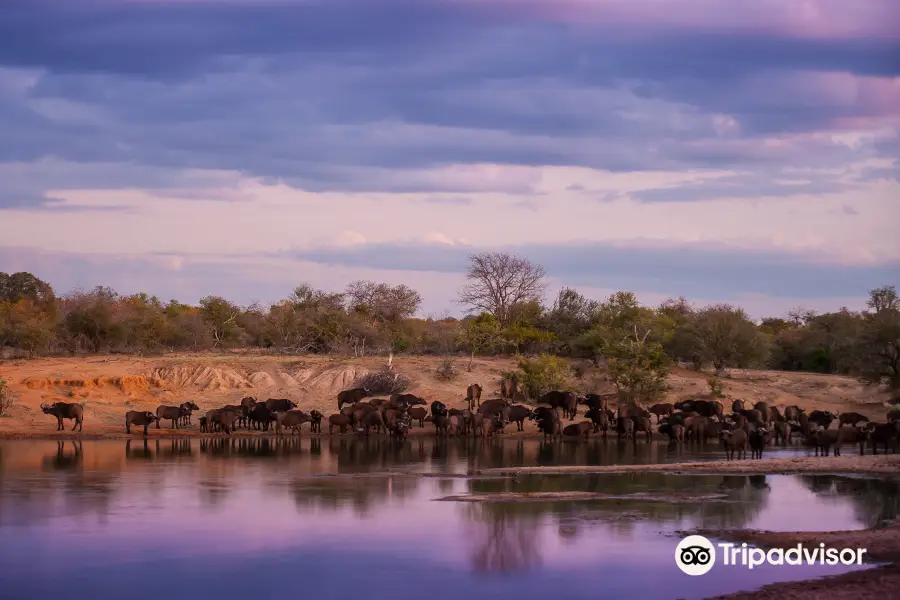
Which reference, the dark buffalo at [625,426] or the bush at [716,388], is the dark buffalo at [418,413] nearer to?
the dark buffalo at [625,426]

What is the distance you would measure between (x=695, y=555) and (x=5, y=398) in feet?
83.2

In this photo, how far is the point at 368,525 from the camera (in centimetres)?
1731

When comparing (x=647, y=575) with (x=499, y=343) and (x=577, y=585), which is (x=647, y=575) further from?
(x=499, y=343)

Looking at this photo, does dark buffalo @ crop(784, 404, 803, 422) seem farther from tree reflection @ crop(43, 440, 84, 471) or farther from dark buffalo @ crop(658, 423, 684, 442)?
tree reflection @ crop(43, 440, 84, 471)

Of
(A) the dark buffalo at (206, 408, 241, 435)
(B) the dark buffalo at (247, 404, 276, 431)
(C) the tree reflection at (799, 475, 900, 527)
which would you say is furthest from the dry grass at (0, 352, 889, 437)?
(C) the tree reflection at (799, 475, 900, 527)

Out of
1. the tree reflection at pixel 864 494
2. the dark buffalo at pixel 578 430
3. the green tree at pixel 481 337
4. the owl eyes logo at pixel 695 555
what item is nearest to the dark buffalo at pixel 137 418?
the dark buffalo at pixel 578 430

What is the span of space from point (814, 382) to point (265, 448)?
23623 millimetres

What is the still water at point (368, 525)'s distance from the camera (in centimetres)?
1354

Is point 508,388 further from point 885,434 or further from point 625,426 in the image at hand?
point 885,434

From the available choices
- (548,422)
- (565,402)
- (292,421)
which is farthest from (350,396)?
(548,422)

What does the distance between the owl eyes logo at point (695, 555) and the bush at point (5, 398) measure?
23897 millimetres

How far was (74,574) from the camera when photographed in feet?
45.7

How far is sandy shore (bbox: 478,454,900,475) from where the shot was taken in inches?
907

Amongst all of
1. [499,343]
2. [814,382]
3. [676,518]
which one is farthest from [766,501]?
[499,343]
